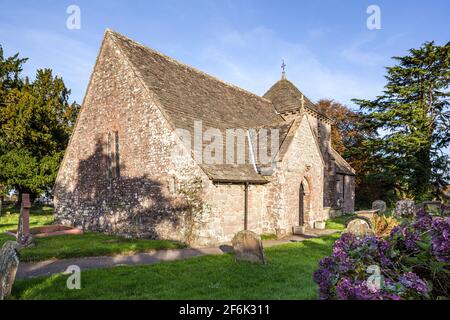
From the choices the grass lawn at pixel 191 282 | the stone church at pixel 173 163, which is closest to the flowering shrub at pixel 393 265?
the grass lawn at pixel 191 282

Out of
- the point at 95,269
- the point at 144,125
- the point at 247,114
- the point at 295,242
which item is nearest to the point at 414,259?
the point at 95,269

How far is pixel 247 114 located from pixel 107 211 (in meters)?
11.0

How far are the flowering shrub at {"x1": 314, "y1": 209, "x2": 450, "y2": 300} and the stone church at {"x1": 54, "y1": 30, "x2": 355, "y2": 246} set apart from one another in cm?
849

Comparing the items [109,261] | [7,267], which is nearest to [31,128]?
[109,261]

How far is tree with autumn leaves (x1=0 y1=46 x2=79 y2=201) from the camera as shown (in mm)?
30172

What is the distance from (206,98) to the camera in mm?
19078

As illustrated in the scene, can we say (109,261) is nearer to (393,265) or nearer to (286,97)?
(393,265)

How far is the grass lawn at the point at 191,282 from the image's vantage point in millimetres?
6758

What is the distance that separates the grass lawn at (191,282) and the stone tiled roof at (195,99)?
4.85 meters

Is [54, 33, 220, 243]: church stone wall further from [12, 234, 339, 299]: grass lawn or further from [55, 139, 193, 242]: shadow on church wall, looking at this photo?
[12, 234, 339, 299]: grass lawn

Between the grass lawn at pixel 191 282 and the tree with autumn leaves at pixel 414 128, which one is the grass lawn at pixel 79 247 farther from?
the tree with autumn leaves at pixel 414 128

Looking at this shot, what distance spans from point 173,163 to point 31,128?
25.2 meters

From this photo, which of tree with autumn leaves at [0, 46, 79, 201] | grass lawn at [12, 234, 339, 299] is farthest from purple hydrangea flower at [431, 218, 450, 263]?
tree with autumn leaves at [0, 46, 79, 201]

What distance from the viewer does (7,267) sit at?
6617 millimetres
